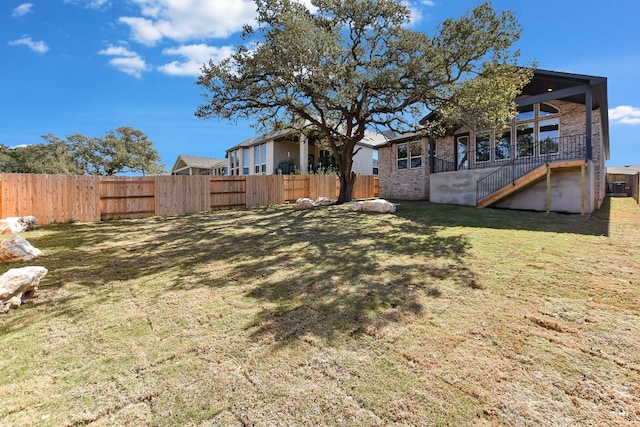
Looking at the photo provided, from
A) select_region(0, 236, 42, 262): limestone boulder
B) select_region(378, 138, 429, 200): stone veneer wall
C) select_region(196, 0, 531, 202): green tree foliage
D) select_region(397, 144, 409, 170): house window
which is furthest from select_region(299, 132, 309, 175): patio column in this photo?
select_region(0, 236, 42, 262): limestone boulder

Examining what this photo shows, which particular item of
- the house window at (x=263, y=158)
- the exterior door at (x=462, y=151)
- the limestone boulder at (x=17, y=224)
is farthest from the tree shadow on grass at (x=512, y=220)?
the house window at (x=263, y=158)

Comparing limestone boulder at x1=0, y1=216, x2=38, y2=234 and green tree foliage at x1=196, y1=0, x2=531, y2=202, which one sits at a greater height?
green tree foliage at x1=196, y1=0, x2=531, y2=202

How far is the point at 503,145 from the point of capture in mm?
14594

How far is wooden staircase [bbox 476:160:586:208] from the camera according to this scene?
35.3ft

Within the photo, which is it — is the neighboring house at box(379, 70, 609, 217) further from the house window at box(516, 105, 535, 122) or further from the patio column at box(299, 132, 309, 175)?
the patio column at box(299, 132, 309, 175)

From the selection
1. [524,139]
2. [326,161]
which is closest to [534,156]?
[524,139]

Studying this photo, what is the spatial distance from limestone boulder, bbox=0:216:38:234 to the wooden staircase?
15777mm

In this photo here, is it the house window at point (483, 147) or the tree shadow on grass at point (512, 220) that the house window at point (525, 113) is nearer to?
the house window at point (483, 147)

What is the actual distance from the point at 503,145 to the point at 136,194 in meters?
16.4

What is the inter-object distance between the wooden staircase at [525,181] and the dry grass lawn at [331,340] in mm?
5814

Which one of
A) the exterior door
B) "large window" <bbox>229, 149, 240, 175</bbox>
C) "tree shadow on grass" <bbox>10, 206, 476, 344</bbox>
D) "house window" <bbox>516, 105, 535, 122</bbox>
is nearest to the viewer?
"tree shadow on grass" <bbox>10, 206, 476, 344</bbox>

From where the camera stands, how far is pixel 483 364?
2543mm

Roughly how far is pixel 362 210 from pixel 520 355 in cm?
921

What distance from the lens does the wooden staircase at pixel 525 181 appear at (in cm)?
1075
